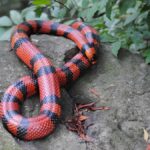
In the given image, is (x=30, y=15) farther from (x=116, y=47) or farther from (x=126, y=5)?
(x=126, y=5)

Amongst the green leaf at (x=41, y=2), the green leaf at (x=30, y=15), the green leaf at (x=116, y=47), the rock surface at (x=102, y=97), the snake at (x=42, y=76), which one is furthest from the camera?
the green leaf at (x=30, y=15)

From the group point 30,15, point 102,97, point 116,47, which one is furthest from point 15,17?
point 102,97

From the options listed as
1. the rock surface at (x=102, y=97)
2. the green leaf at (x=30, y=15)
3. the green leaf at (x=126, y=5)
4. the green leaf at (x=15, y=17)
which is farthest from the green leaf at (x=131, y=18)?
the green leaf at (x=15, y=17)

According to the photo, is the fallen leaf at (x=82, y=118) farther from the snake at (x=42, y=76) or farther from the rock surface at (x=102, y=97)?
the snake at (x=42, y=76)

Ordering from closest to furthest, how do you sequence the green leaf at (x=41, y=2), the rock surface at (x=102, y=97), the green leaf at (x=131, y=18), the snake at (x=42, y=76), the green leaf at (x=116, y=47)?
the snake at (x=42, y=76) < the rock surface at (x=102, y=97) < the green leaf at (x=116, y=47) < the green leaf at (x=41, y=2) < the green leaf at (x=131, y=18)

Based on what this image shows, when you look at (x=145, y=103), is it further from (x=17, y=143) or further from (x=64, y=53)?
(x=17, y=143)

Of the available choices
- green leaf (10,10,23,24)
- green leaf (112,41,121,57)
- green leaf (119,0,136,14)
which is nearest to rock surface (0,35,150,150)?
green leaf (112,41,121,57)
